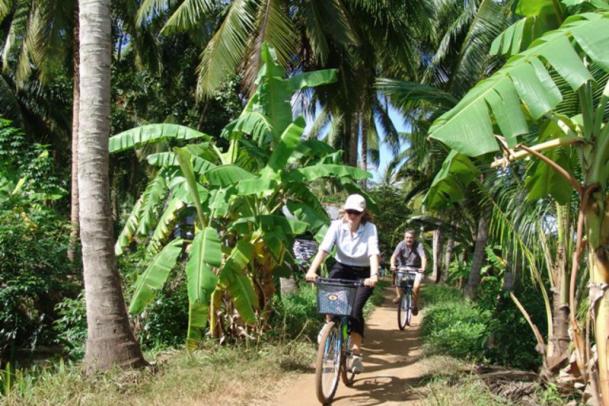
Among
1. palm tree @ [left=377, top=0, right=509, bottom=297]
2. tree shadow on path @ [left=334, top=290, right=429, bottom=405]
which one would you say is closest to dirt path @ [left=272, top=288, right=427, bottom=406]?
tree shadow on path @ [left=334, top=290, right=429, bottom=405]

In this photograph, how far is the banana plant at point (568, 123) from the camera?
3.51 metres

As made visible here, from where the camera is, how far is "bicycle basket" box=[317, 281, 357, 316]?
525 centimetres

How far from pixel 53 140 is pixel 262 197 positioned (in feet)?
66.9

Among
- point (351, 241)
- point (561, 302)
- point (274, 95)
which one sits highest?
point (274, 95)

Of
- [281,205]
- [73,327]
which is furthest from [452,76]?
[73,327]

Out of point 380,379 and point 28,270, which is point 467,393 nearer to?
point 380,379

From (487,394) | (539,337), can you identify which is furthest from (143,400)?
(539,337)

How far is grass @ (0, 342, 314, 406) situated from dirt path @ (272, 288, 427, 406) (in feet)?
0.92

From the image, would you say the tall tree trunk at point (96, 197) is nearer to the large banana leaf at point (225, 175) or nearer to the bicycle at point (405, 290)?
the large banana leaf at point (225, 175)

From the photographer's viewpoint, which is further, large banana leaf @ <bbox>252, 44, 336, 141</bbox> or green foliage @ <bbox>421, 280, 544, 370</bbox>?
large banana leaf @ <bbox>252, 44, 336, 141</bbox>

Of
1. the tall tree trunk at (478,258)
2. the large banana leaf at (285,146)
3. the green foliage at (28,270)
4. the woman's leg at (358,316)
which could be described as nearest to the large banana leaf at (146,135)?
the large banana leaf at (285,146)

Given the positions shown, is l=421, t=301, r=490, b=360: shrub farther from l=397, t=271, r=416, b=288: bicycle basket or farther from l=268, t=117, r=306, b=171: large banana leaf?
l=268, t=117, r=306, b=171: large banana leaf

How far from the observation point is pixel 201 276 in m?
5.94

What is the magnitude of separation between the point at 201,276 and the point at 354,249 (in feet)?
5.26
